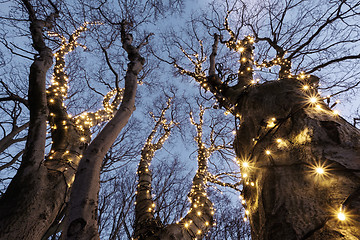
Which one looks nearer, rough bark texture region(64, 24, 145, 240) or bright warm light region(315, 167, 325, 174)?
bright warm light region(315, 167, 325, 174)

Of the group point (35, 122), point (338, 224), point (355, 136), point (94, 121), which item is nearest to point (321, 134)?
point (355, 136)

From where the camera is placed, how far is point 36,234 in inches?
72.9

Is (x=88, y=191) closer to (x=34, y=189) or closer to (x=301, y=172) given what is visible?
(x=34, y=189)

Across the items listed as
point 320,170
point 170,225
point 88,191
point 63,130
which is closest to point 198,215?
point 170,225

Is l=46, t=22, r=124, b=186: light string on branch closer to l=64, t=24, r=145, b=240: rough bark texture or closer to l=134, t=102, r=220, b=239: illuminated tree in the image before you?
l=64, t=24, r=145, b=240: rough bark texture

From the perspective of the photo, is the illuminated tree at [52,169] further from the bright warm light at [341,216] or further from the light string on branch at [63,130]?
the bright warm light at [341,216]

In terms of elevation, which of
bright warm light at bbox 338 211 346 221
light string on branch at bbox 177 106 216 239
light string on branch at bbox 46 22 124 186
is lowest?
bright warm light at bbox 338 211 346 221

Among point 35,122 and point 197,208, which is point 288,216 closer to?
point 197,208

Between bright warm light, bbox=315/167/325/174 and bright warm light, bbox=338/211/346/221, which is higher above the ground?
bright warm light, bbox=315/167/325/174

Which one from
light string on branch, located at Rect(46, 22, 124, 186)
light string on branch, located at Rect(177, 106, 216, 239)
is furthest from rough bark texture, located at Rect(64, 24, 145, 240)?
light string on branch, located at Rect(177, 106, 216, 239)

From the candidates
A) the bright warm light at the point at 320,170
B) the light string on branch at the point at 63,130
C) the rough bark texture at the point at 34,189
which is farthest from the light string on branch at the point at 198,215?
the bright warm light at the point at 320,170

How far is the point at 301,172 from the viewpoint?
1.28m

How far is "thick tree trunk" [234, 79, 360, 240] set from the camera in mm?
994

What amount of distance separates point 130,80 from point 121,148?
725cm
